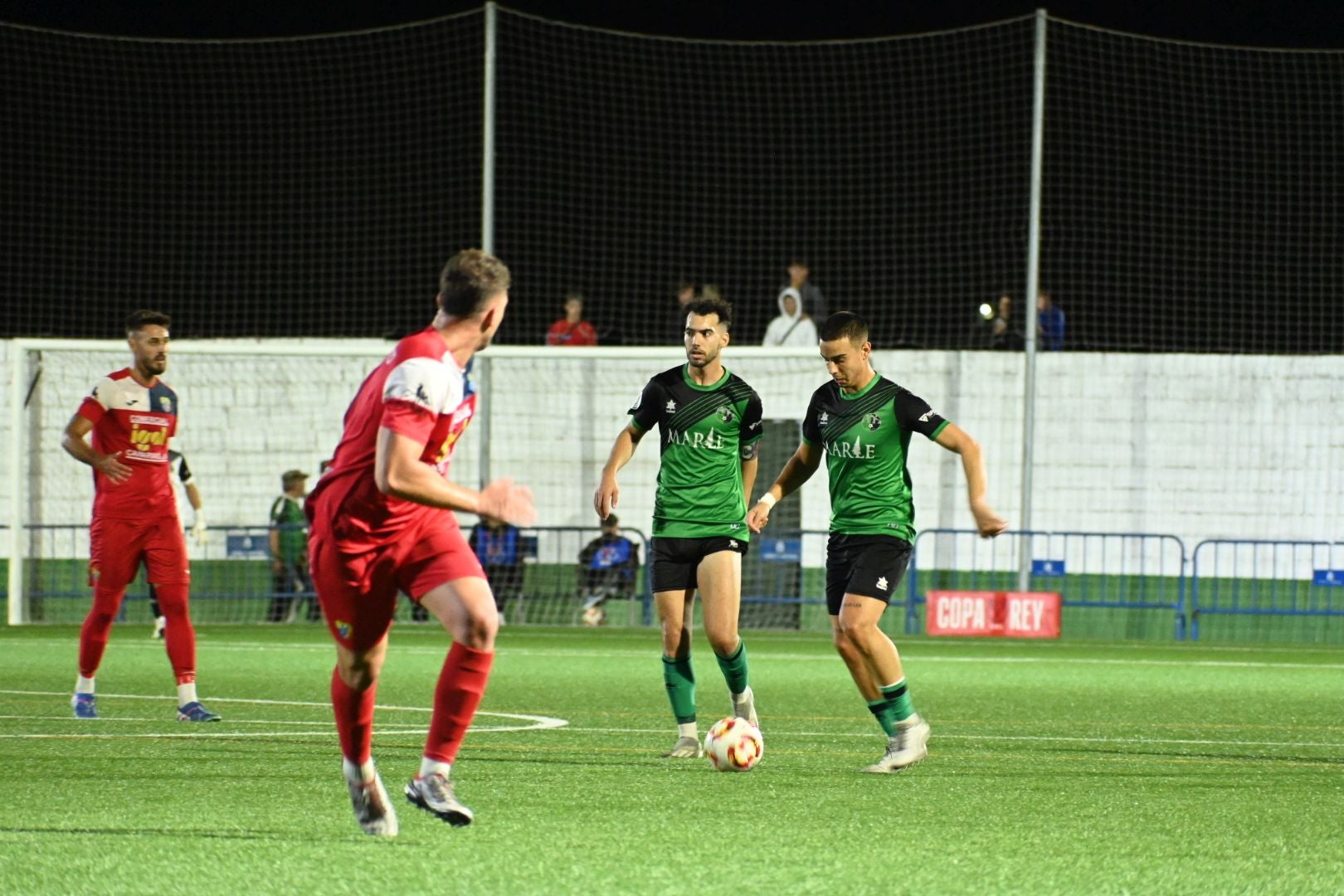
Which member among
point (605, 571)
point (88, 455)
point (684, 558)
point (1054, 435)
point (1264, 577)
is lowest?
point (605, 571)

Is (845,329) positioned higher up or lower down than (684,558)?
higher up

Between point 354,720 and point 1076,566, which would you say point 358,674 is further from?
point 1076,566

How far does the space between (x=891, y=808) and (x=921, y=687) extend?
268 inches

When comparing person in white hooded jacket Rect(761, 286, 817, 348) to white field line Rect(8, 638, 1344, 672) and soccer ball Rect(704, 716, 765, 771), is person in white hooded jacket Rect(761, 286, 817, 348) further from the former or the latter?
soccer ball Rect(704, 716, 765, 771)

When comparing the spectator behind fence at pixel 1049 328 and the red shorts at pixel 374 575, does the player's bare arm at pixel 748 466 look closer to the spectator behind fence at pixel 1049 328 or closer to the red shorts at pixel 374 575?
the red shorts at pixel 374 575

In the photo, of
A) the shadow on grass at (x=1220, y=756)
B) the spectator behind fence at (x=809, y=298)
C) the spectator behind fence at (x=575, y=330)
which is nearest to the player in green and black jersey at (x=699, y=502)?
the shadow on grass at (x=1220, y=756)

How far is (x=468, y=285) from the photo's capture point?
6.23 metres

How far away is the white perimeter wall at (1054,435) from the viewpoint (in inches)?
855

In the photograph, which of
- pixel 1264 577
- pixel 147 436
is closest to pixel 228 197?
pixel 1264 577

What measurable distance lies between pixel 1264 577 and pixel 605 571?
726 centimetres

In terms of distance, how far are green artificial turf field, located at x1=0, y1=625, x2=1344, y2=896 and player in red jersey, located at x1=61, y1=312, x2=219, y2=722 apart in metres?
0.65

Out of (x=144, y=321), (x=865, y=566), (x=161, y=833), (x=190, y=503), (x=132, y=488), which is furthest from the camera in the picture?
(x=190, y=503)

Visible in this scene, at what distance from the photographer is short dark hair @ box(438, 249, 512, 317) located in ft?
Result: 20.4

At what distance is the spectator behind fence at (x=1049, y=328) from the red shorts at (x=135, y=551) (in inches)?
513
